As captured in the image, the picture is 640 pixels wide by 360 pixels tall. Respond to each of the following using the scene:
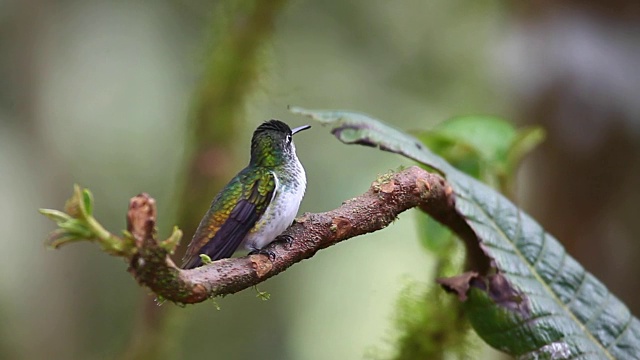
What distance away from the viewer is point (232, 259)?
121cm

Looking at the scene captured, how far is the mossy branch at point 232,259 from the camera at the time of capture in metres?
0.94

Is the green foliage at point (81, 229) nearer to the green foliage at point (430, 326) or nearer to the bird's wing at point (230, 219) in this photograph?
the bird's wing at point (230, 219)

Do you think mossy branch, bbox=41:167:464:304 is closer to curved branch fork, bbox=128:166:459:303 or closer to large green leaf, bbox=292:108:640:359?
curved branch fork, bbox=128:166:459:303

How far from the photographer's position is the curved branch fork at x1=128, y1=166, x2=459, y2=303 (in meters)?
0.96

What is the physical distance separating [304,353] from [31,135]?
2.87 metres

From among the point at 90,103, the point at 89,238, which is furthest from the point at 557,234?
the point at 90,103

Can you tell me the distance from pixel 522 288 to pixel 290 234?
2.33 ft

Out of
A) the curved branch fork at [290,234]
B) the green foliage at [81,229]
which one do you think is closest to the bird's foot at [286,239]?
the curved branch fork at [290,234]

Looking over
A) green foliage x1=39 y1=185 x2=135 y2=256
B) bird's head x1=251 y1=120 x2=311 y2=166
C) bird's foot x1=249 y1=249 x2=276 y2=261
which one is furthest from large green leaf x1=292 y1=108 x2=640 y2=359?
green foliage x1=39 y1=185 x2=135 y2=256

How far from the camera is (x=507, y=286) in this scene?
1.79 metres

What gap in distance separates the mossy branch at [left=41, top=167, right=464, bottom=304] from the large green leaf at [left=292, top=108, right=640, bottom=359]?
0.42 ft

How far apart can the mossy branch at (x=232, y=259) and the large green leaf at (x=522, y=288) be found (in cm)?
13

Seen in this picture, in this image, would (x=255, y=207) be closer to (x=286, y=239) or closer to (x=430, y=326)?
(x=286, y=239)

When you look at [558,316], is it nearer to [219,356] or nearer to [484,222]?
[484,222]
